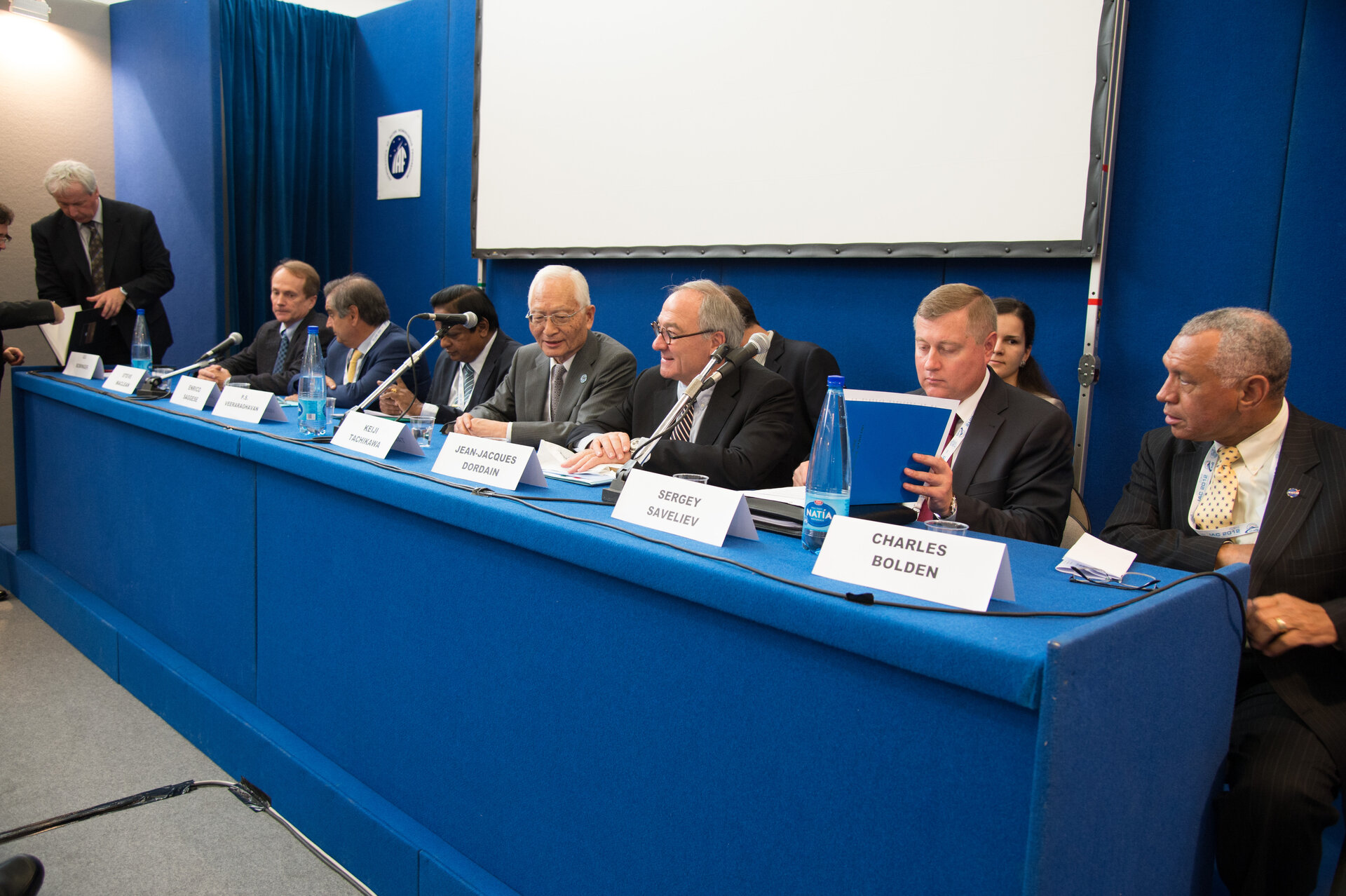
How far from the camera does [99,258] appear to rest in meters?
4.26

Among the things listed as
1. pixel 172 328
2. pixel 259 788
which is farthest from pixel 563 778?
pixel 172 328

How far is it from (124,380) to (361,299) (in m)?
0.86

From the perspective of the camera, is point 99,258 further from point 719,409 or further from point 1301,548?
point 1301,548

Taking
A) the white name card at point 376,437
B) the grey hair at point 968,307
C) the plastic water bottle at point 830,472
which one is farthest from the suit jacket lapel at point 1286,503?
the white name card at point 376,437

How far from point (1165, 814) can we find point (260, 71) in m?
5.46

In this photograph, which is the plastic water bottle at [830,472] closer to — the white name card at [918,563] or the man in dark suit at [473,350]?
the white name card at [918,563]

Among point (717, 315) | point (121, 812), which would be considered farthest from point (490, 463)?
point (121, 812)

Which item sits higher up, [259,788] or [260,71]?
[260,71]

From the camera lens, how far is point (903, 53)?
3059 millimetres

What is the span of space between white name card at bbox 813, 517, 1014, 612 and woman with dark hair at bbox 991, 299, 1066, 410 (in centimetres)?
184

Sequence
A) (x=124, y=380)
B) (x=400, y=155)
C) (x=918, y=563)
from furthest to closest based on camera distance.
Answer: (x=400, y=155) < (x=124, y=380) < (x=918, y=563)

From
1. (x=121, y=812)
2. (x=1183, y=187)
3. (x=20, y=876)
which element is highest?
(x=1183, y=187)

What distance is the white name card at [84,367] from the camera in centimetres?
326

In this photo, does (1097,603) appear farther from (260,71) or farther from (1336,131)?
(260,71)
